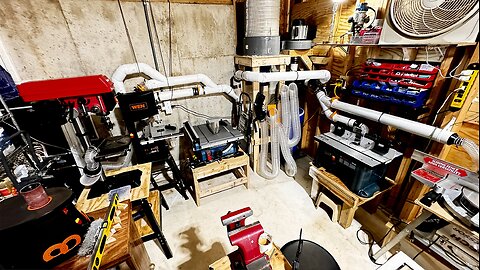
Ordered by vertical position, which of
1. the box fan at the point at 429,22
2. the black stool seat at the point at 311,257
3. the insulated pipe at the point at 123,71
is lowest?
the black stool seat at the point at 311,257

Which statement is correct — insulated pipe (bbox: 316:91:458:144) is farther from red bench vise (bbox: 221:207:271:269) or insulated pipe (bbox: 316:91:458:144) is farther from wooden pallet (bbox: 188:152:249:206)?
red bench vise (bbox: 221:207:271:269)

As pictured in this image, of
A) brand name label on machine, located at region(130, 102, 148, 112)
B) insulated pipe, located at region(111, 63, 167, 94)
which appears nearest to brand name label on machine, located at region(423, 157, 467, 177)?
brand name label on machine, located at region(130, 102, 148, 112)

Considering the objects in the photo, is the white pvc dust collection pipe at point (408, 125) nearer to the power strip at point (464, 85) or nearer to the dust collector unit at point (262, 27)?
the power strip at point (464, 85)

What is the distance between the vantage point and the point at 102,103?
5.19 feet

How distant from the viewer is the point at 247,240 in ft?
3.22

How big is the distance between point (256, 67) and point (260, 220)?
5.96ft

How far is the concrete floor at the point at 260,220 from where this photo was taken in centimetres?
187

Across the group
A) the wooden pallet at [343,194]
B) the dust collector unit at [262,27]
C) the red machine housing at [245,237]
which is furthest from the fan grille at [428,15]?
the red machine housing at [245,237]

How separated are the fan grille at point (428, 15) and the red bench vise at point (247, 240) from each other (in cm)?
164

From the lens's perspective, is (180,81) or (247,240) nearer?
(247,240)

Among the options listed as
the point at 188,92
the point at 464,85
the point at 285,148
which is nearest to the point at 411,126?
the point at 464,85

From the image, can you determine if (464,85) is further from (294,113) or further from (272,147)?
(272,147)

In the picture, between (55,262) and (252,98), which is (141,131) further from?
(55,262)

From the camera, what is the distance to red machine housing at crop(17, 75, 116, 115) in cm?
138
